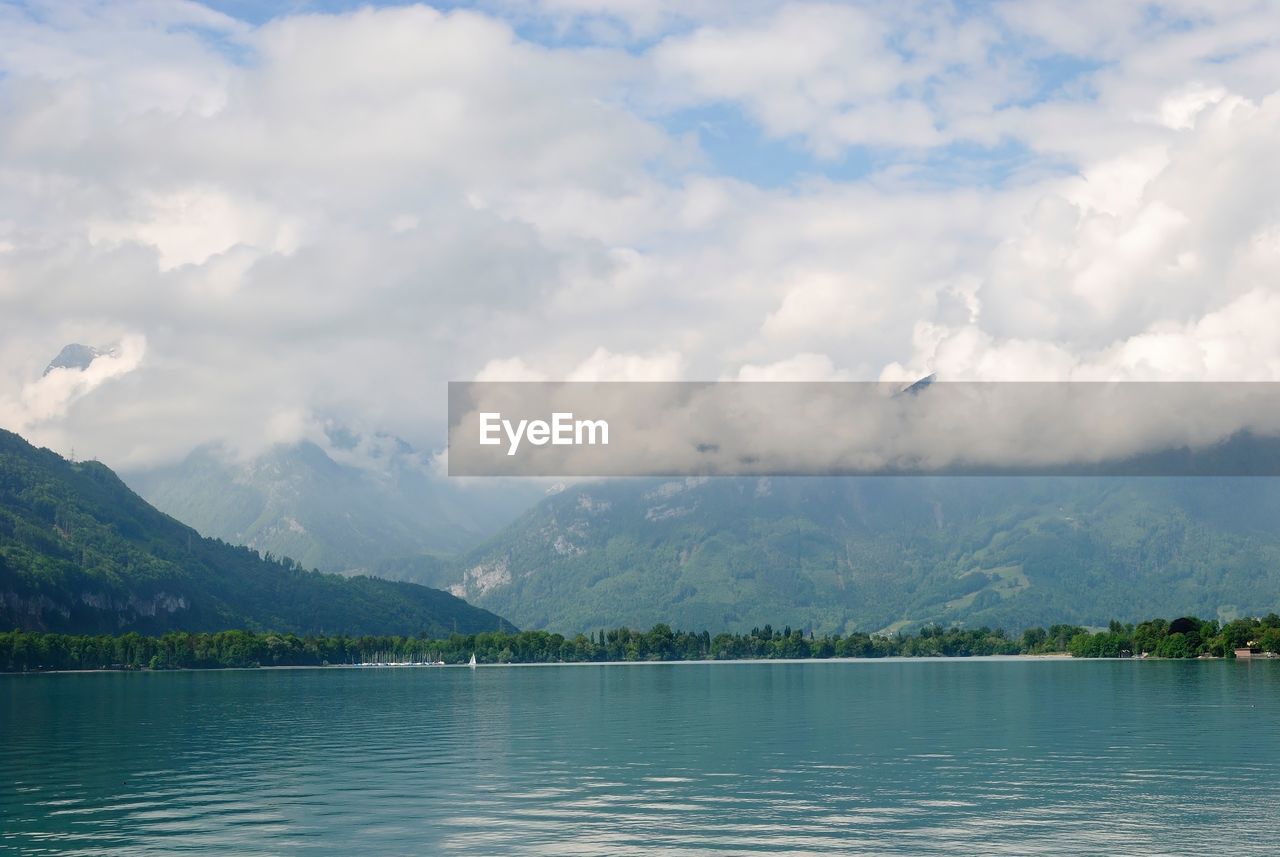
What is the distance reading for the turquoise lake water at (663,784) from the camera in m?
68.9

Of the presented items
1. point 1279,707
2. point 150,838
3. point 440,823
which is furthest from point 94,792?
point 1279,707

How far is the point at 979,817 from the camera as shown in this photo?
244 ft

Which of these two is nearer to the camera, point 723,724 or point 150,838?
point 150,838

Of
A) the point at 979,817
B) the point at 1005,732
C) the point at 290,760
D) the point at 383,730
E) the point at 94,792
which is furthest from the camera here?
the point at 383,730

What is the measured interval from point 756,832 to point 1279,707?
110335 mm

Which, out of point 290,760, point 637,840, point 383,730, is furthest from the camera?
point 383,730

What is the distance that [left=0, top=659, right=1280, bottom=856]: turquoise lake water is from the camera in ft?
226

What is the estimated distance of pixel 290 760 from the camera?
110875 mm

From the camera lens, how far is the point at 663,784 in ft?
298

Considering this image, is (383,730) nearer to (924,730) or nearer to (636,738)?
(636,738)

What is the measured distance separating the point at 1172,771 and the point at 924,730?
3890 centimetres

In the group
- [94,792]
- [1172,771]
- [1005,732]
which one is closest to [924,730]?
[1005,732]

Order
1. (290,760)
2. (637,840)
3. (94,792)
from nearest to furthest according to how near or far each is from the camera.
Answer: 1. (637,840)
2. (94,792)
3. (290,760)

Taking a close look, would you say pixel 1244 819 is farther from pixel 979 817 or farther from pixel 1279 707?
pixel 1279 707
